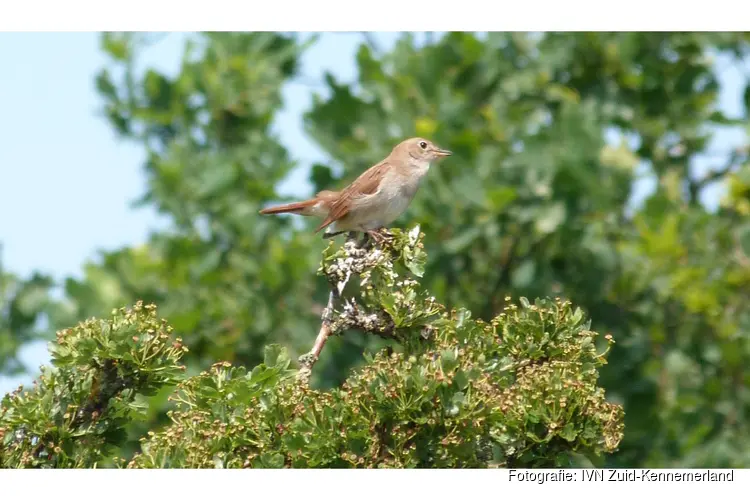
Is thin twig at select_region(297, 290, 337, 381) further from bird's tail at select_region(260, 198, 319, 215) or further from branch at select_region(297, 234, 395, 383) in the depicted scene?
bird's tail at select_region(260, 198, 319, 215)

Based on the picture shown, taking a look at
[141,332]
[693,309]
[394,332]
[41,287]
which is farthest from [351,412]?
[41,287]

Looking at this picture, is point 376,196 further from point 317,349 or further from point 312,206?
point 317,349

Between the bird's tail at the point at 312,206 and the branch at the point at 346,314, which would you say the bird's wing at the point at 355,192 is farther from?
the branch at the point at 346,314

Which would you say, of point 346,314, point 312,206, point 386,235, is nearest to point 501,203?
point 312,206

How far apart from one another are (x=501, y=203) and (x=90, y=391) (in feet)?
23.0

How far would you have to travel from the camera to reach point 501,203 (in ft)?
34.1

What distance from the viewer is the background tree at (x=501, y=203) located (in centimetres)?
1068

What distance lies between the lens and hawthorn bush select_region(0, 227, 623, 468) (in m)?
3.58

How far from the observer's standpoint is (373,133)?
1078 centimetres

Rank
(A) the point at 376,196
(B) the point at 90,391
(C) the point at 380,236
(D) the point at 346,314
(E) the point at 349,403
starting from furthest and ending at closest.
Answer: (A) the point at 376,196, (C) the point at 380,236, (D) the point at 346,314, (B) the point at 90,391, (E) the point at 349,403

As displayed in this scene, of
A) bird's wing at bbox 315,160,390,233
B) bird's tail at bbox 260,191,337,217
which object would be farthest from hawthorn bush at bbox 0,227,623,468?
bird's tail at bbox 260,191,337,217

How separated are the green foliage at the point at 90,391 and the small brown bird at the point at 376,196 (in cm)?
306

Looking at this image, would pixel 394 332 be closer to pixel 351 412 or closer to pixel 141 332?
pixel 351 412
